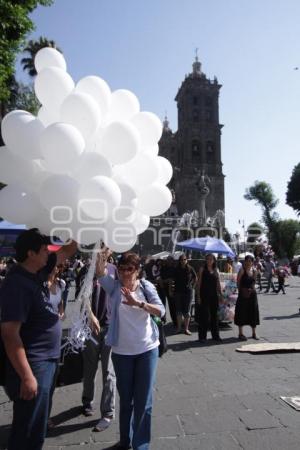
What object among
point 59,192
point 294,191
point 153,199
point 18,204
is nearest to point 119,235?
point 153,199

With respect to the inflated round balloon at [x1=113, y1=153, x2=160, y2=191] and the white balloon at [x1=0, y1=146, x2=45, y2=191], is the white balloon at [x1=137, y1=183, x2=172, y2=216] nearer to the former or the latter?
the inflated round balloon at [x1=113, y1=153, x2=160, y2=191]

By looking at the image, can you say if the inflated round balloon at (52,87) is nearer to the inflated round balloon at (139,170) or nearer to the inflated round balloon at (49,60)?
the inflated round balloon at (49,60)

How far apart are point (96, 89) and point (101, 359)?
108 inches

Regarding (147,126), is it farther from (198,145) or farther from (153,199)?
(198,145)

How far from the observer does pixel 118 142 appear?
303 cm

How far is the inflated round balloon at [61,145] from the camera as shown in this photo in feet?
9.10

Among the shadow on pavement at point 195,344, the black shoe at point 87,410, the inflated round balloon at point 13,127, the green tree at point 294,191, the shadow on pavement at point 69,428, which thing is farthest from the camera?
the green tree at point 294,191

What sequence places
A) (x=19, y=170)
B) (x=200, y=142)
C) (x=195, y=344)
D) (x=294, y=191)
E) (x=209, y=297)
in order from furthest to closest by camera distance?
1. (x=200, y=142)
2. (x=294, y=191)
3. (x=209, y=297)
4. (x=195, y=344)
5. (x=19, y=170)

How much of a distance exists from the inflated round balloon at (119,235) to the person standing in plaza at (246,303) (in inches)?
229

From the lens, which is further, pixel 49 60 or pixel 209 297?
pixel 209 297

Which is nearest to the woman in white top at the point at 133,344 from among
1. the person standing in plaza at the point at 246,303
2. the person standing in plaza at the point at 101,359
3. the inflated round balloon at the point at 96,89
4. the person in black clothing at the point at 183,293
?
the person standing in plaza at the point at 101,359

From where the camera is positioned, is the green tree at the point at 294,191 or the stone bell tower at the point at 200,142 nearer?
the green tree at the point at 294,191

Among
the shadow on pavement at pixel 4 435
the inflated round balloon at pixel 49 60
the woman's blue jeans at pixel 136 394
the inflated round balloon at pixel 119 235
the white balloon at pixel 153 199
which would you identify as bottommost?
the shadow on pavement at pixel 4 435

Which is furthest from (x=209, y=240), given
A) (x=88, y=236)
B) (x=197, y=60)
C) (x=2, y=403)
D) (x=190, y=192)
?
(x=197, y=60)
